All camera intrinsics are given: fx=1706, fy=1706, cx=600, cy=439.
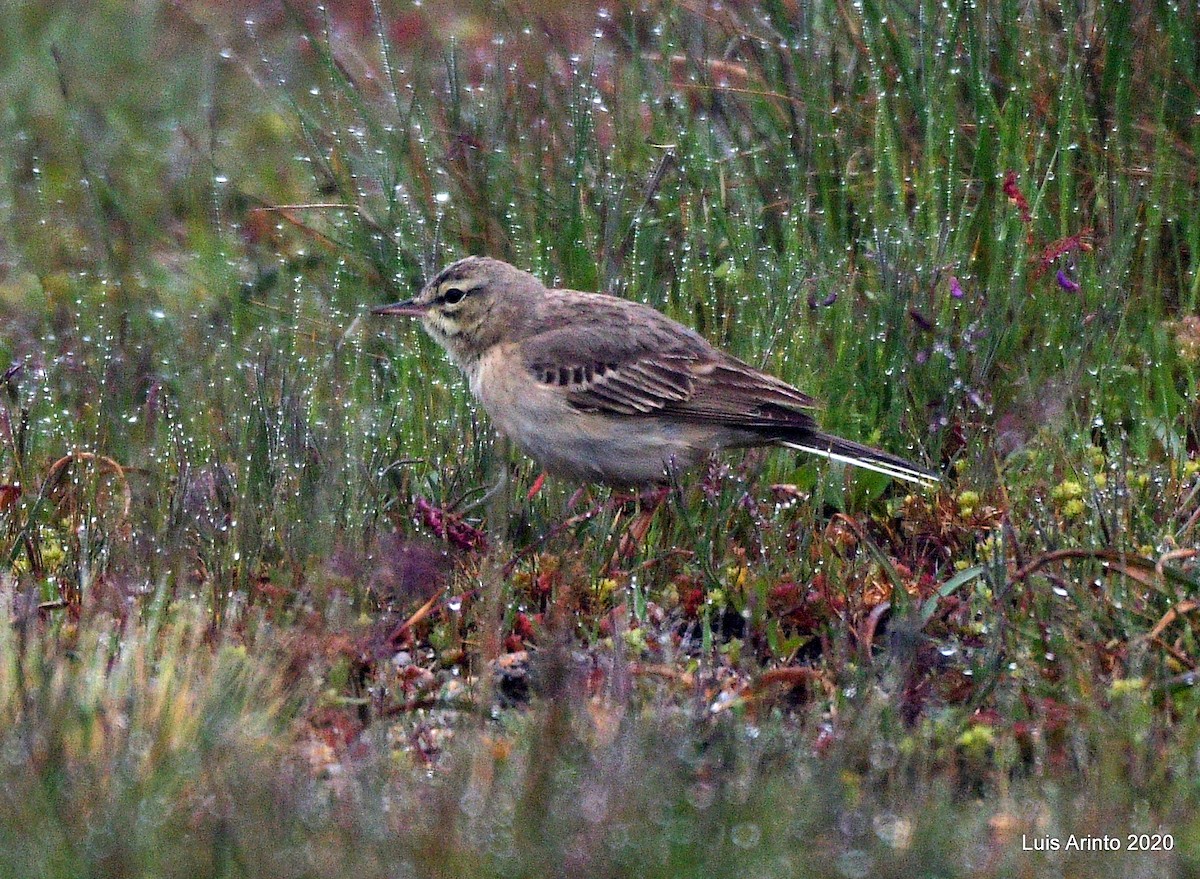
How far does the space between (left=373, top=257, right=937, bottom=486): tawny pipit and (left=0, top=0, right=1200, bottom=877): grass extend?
0.17m

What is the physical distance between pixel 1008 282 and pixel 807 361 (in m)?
0.78

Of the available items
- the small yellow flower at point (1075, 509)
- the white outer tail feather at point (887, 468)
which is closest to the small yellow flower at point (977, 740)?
the small yellow flower at point (1075, 509)

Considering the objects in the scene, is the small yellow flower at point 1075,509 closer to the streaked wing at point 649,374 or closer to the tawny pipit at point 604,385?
the tawny pipit at point 604,385

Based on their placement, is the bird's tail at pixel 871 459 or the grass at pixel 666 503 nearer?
the grass at pixel 666 503

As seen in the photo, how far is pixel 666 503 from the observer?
527cm

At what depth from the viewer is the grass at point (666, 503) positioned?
10.2ft

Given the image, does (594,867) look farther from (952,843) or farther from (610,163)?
(610,163)

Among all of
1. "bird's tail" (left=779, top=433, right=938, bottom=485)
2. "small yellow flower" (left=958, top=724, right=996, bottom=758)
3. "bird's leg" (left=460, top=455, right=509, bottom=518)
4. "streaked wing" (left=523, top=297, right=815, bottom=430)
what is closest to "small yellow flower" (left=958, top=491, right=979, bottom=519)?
"bird's tail" (left=779, top=433, right=938, bottom=485)

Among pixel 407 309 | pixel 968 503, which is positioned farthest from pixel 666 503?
pixel 407 309

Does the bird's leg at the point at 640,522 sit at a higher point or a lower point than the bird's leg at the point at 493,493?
lower

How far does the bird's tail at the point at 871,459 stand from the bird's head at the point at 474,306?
46.7 inches

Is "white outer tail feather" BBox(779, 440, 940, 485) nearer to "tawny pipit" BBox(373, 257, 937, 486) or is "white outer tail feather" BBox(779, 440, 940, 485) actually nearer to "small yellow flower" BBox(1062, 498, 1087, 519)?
"tawny pipit" BBox(373, 257, 937, 486)

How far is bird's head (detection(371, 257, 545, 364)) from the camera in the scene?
Answer: 19.5 ft

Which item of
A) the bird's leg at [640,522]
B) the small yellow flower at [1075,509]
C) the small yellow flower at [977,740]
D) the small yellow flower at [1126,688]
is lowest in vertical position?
the bird's leg at [640,522]
